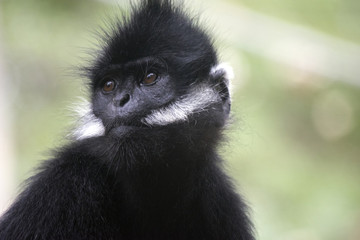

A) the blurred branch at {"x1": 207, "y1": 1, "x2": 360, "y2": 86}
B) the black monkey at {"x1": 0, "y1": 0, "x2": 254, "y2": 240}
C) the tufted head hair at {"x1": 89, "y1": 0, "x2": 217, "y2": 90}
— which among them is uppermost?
the blurred branch at {"x1": 207, "y1": 1, "x2": 360, "y2": 86}

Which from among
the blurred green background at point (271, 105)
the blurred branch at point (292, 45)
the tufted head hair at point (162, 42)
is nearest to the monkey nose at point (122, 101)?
the tufted head hair at point (162, 42)

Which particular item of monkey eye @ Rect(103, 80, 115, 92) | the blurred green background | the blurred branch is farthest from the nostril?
the blurred green background

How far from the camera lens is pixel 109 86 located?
4.66 metres

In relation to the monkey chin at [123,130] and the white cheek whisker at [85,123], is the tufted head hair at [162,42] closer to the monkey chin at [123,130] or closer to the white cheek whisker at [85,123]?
the white cheek whisker at [85,123]

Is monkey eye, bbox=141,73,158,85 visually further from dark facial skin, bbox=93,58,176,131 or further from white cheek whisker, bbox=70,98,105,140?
white cheek whisker, bbox=70,98,105,140

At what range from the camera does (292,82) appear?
11.7 metres

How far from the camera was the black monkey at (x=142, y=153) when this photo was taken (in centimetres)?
431

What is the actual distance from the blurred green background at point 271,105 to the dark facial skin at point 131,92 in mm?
5542

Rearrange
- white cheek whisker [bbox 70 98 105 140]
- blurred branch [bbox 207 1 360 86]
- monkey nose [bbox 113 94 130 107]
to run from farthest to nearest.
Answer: blurred branch [bbox 207 1 360 86] < white cheek whisker [bbox 70 98 105 140] < monkey nose [bbox 113 94 130 107]

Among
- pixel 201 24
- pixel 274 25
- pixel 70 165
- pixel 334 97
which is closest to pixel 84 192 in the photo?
pixel 70 165

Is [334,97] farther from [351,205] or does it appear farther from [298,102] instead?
[351,205]

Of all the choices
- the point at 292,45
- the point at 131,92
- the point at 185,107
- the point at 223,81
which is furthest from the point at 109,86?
the point at 292,45

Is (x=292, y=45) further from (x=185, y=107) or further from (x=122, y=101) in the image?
(x=122, y=101)

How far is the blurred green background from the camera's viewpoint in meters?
10.8
